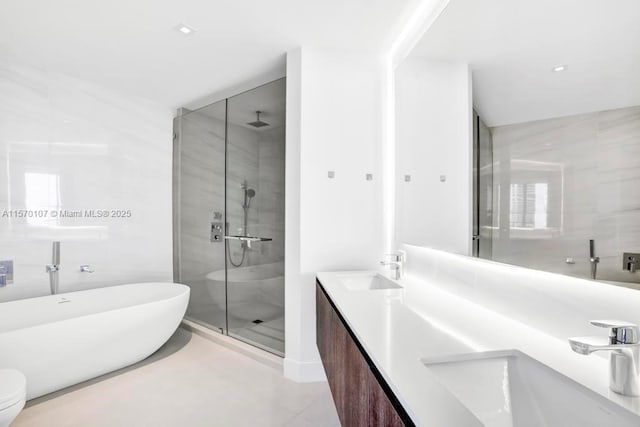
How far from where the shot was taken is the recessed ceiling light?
211cm

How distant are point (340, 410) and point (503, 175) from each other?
45.6 inches

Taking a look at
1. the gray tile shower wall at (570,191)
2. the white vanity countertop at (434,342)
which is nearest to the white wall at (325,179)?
the white vanity countertop at (434,342)

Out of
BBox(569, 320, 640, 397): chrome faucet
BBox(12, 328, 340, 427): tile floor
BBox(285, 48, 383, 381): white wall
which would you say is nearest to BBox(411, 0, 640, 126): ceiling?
BBox(569, 320, 640, 397): chrome faucet

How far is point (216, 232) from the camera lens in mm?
3252

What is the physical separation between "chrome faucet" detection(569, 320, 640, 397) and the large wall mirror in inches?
9.2

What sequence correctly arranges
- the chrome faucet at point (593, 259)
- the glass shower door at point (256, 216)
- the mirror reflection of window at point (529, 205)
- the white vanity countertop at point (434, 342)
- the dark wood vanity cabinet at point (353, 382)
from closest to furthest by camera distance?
the white vanity countertop at point (434, 342) < the dark wood vanity cabinet at point (353, 382) < the chrome faucet at point (593, 259) < the mirror reflection of window at point (529, 205) < the glass shower door at point (256, 216)

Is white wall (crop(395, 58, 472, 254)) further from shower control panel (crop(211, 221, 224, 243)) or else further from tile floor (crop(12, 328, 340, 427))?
shower control panel (crop(211, 221, 224, 243))

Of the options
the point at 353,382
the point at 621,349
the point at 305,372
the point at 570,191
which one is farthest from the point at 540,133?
the point at 305,372

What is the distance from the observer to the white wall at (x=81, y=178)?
264 centimetres

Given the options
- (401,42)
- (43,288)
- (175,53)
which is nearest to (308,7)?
(401,42)

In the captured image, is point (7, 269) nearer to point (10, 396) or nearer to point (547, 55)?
point (10, 396)

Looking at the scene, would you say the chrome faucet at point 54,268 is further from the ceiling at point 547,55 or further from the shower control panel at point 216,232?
the ceiling at point 547,55

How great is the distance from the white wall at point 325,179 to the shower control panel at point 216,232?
104 centimetres

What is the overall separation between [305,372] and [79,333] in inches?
61.0
